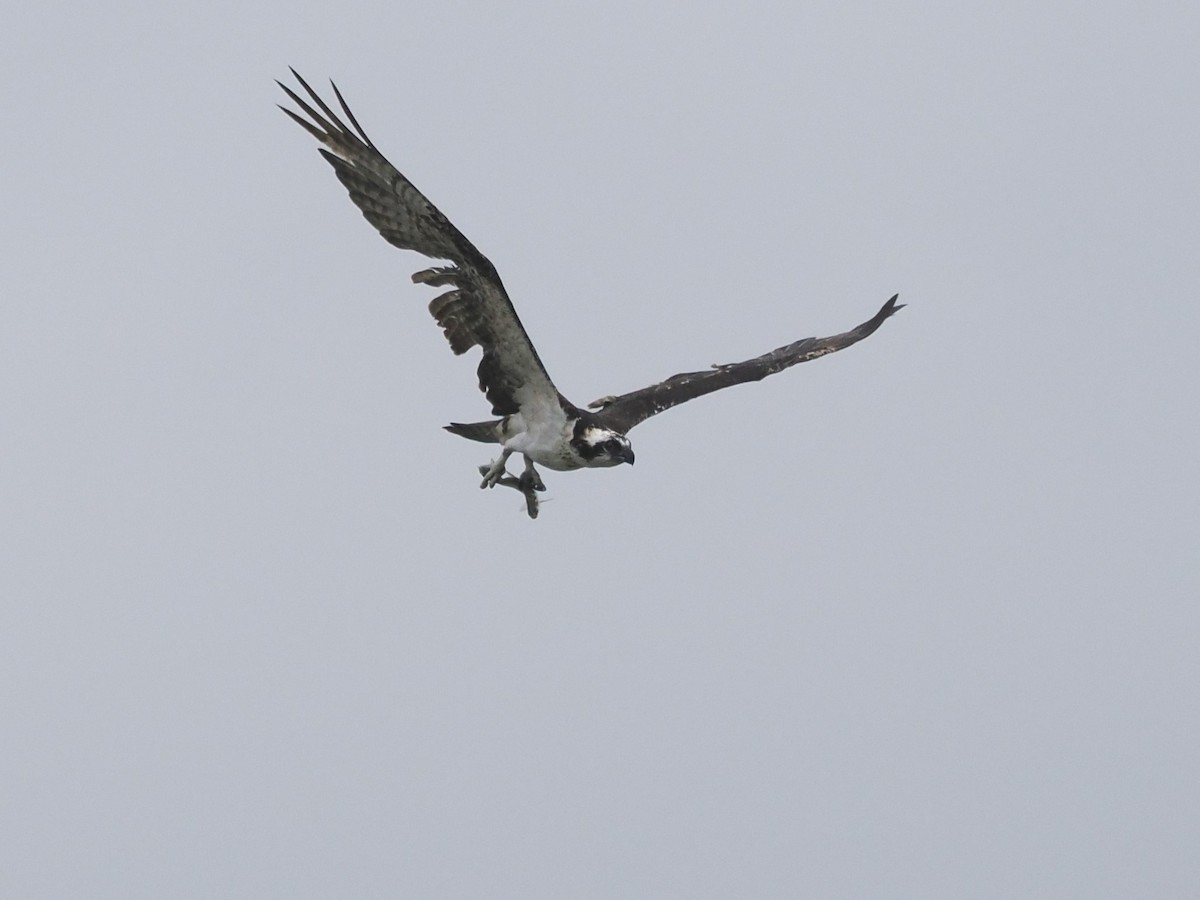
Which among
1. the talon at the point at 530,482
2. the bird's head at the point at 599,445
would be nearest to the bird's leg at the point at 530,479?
the talon at the point at 530,482

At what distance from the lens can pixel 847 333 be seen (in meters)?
23.1

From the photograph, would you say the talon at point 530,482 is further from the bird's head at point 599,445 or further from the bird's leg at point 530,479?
the bird's head at point 599,445

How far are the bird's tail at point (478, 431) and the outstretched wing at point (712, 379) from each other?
1.00m

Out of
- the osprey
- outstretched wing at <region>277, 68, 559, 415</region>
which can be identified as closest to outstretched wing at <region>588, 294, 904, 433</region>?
the osprey

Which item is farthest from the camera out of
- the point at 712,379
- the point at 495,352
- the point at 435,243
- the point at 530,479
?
the point at 712,379

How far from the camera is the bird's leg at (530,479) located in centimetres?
1909

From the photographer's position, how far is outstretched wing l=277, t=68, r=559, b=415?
54.2 ft

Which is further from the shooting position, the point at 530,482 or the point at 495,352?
the point at 530,482

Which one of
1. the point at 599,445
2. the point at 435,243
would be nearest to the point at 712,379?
the point at 599,445

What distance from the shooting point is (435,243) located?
1695cm

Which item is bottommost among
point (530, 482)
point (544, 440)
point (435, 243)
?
point (530, 482)

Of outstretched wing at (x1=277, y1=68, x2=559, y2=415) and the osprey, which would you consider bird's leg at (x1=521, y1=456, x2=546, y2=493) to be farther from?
outstretched wing at (x1=277, y1=68, x2=559, y2=415)

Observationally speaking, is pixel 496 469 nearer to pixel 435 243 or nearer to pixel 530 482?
pixel 530 482

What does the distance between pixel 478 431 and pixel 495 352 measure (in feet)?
4.33
